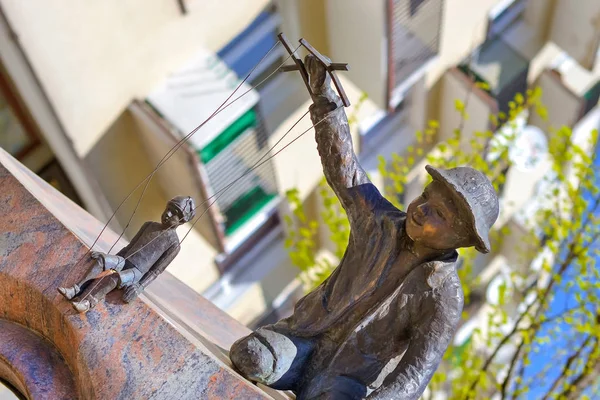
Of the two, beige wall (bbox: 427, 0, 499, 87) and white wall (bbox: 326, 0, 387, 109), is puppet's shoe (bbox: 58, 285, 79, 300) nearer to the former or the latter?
white wall (bbox: 326, 0, 387, 109)

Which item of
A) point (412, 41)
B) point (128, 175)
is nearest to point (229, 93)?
point (128, 175)

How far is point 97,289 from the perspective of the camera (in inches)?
135

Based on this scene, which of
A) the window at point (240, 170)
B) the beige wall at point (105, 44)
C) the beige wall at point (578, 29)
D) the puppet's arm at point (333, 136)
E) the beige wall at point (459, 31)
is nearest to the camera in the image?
the puppet's arm at point (333, 136)

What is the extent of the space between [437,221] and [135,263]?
140 centimetres

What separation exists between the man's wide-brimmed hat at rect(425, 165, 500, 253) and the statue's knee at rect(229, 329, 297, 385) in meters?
0.99

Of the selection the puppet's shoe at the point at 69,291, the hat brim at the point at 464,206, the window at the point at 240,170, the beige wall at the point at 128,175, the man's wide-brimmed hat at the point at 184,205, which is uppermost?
the hat brim at the point at 464,206

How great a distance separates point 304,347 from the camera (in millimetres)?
3514

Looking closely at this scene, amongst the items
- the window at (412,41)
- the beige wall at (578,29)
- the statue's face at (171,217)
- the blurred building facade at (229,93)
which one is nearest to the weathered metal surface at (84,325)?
the statue's face at (171,217)

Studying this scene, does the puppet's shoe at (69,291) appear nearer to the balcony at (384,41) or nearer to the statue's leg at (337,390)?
the statue's leg at (337,390)

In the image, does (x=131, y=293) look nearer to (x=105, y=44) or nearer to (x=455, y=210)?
(x=455, y=210)

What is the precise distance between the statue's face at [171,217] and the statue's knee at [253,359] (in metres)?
0.63

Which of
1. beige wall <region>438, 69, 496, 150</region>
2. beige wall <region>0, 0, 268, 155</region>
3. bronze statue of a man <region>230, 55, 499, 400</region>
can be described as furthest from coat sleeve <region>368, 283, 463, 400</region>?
beige wall <region>438, 69, 496, 150</region>

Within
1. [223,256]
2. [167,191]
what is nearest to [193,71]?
[167,191]

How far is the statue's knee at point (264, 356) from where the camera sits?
3.34 m
